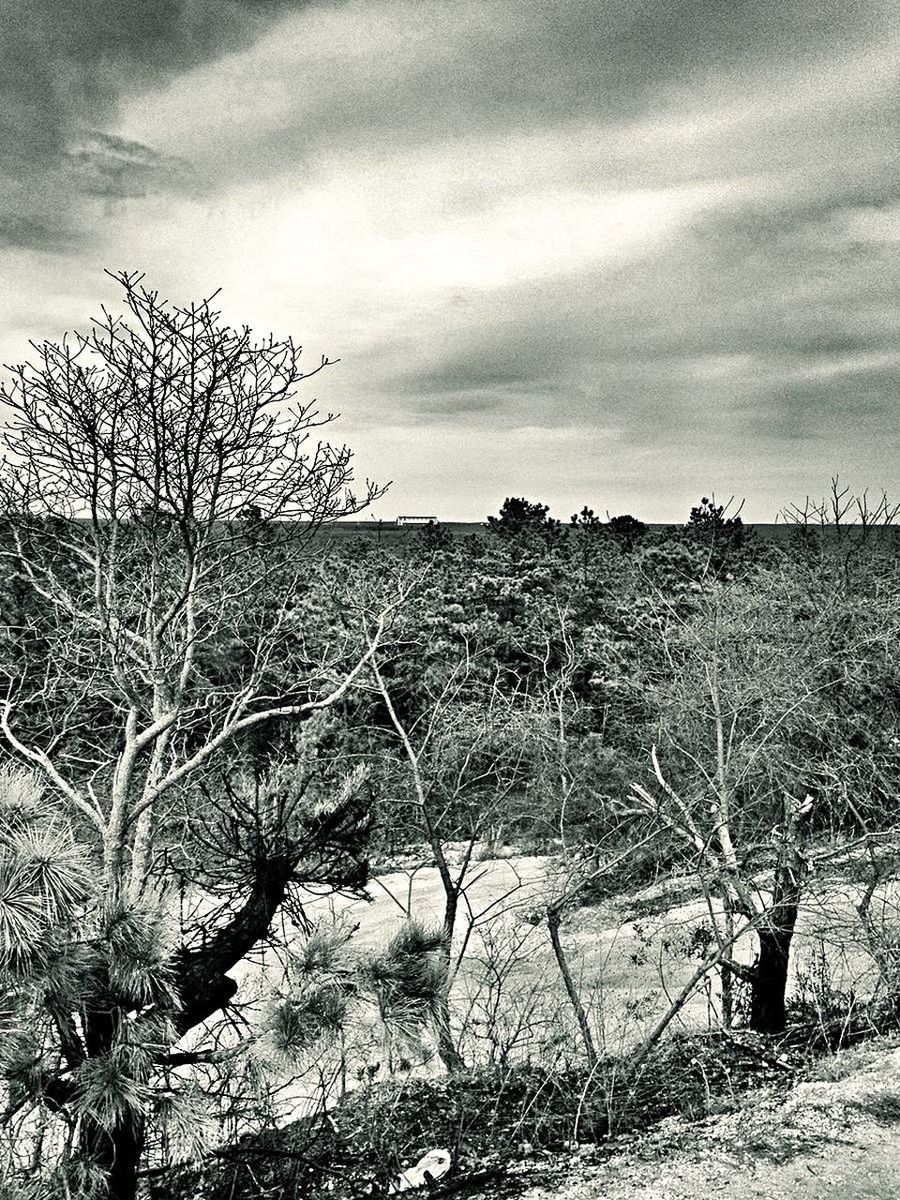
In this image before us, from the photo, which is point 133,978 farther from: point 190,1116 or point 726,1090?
point 726,1090

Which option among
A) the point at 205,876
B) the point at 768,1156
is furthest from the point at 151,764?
the point at 768,1156

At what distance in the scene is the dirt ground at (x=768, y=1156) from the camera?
461 cm

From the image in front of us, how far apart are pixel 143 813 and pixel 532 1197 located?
116 inches

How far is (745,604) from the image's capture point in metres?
16.3

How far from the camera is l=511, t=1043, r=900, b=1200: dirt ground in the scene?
181 inches

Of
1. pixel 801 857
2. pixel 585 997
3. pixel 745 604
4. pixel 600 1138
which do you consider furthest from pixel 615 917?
pixel 600 1138

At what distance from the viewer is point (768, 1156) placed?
195 inches

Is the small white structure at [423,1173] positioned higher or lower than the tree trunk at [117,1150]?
lower

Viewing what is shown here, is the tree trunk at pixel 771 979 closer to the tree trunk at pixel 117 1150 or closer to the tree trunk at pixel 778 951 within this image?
the tree trunk at pixel 778 951

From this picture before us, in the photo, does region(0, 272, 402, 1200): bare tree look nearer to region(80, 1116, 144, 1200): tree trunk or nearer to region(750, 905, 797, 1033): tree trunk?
region(80, 1116, 144, 1200): tree trunk

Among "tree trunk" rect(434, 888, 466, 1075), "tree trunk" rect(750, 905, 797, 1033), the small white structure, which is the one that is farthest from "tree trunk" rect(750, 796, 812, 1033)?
the small white structure

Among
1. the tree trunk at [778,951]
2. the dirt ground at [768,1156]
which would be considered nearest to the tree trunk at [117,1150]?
the dirt ground at [768,1156]

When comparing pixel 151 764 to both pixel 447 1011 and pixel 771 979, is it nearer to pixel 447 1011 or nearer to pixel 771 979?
pixel 447 1011

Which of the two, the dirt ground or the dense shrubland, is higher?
the dense shrubland
